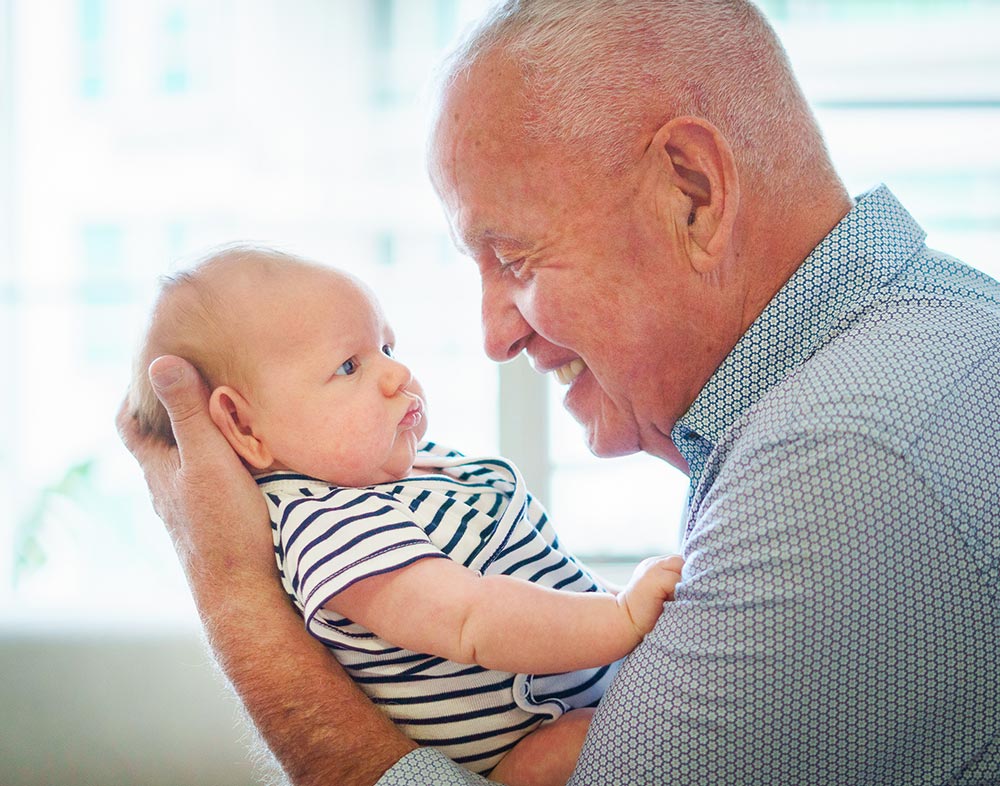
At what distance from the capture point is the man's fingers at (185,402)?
1213 mm

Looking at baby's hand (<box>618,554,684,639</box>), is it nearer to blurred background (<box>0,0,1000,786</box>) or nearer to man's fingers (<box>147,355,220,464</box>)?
man's fingers (<box>147,355,220,464</box>)

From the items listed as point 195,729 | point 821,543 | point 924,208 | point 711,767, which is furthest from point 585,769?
point 924,208

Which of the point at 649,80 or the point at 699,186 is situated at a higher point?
the point at 649,80

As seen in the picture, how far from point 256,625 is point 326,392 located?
1.03 ft

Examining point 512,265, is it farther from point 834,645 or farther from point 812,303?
point 834,645

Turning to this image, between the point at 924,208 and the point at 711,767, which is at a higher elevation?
the point at 924,208

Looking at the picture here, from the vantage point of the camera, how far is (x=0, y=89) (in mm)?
3428

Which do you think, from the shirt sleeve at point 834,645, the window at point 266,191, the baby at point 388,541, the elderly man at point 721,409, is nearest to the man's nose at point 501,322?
the elderly man at point 721,409

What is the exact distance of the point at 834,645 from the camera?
2.94 ft

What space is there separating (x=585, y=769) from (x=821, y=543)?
0.34 metres

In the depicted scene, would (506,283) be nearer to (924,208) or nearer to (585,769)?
(585,769)

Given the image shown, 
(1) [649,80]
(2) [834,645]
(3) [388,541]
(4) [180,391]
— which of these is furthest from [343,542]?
(1) [649,80]

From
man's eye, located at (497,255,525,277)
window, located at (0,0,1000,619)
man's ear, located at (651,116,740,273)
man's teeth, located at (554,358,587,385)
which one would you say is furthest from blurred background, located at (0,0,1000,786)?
man's ear, located at (651,116,740,273)

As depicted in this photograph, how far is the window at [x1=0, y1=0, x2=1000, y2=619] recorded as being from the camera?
3.10m
